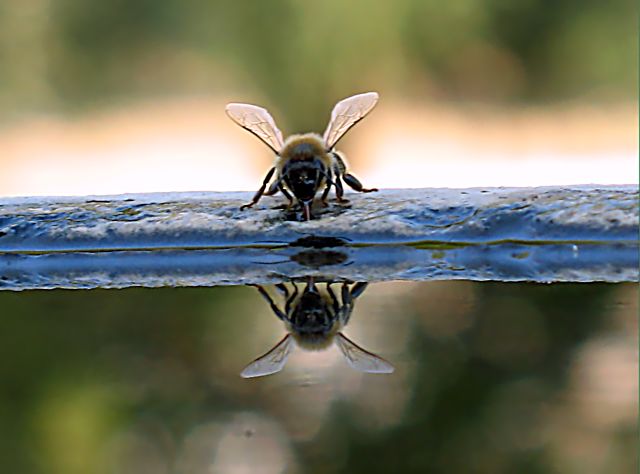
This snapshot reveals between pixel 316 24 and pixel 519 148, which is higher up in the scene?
pixel 316 24

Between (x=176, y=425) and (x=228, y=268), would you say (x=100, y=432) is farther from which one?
(x=228, y=268)

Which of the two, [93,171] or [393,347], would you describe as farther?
[93,171]

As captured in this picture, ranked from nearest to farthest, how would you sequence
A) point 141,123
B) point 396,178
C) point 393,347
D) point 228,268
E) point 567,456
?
point 567,456 → point 393,347 → point 228,268 → point 396,178 → point 141,123

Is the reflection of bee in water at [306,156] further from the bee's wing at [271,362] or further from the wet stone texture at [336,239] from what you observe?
the bee's wing at [271,362]

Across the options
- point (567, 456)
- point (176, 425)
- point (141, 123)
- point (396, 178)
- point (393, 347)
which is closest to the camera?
point (567, 456)

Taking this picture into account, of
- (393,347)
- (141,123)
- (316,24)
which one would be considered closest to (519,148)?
(316,24)

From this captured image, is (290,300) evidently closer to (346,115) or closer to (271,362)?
(271,362)

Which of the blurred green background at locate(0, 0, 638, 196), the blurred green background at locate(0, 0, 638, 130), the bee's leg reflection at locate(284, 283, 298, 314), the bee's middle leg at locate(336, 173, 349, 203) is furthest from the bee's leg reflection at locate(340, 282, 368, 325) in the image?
the blurred green background at locate(0, 0, 638, 130)
